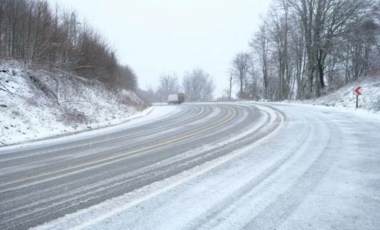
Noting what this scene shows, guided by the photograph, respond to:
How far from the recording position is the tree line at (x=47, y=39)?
71.6 feet

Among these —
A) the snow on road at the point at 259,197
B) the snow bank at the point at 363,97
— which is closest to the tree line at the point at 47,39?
the snow on road at the point at 259,197

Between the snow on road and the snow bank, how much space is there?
1424 centimetres

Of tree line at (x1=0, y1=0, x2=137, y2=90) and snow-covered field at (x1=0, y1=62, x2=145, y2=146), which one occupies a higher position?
tree line at (x1=0, y1=0, x2=137, y2=90)

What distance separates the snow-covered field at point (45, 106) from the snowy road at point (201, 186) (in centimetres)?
530

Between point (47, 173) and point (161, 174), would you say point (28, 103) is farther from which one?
point (161, 174)

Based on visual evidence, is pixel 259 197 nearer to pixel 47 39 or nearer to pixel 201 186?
pixel 201 186

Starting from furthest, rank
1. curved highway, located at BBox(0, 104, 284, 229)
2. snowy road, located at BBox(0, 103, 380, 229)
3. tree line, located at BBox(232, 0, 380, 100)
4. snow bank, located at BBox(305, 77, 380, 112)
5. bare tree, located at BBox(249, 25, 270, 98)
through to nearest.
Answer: bare tree, located at BBox(249, 25, 270, 98), tree line, located at BBox(232, 0, 380, 100), snow bank, located at BBox(305, 77, 380, 112), curved highway, located at BBox(0, 104, 284, 229), snowy road, located at BBox(0, 103, 380, 229)

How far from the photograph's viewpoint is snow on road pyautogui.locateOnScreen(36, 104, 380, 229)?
4680 millimetres

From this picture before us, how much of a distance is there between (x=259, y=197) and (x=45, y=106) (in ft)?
53.5

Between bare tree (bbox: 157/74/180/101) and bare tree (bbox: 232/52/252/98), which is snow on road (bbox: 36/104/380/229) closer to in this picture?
bare tree (bbox: 232/52/252/98)

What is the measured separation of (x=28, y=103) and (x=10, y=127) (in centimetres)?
303

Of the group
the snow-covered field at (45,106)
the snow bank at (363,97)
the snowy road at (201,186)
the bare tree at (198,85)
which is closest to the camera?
the snowy road at (201,186)

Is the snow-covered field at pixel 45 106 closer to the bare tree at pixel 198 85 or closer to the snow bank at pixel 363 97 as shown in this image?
the snow bank at pixel 363 97

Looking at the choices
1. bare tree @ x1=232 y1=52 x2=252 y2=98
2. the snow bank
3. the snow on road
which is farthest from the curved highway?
bare tree @ x1=232 y1=52 x2=252 y2=98
